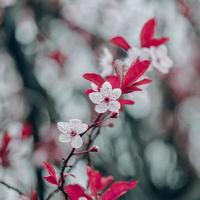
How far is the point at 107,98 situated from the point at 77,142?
158 mm

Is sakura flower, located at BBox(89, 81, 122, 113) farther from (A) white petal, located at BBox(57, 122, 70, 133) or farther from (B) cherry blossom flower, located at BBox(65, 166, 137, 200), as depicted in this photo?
(B) cherry blossom flower, located at BBox(65, 166, 137, 200)

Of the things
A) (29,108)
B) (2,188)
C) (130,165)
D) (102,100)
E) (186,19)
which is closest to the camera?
(102,100)

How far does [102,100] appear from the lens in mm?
1259

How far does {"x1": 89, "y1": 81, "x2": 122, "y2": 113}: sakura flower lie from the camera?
1.25 metres

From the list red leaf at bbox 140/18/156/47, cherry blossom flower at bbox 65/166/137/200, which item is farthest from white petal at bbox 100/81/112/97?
red leaf at bbox 140/18/156/47

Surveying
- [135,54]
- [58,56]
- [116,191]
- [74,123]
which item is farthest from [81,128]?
[58,56]

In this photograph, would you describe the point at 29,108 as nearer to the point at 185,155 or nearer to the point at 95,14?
the point at 95,14

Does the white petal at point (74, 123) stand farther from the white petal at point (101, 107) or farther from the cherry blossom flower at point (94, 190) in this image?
the cherry blossom flower at point (94, 190)

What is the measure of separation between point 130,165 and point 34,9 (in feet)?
5.93

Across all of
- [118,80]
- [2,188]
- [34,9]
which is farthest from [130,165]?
[118,80]

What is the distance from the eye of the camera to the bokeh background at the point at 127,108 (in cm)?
358

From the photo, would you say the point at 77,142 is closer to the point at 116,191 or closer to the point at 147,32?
the point at 116,191

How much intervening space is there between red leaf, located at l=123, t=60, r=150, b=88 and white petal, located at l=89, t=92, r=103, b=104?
3.3 inches

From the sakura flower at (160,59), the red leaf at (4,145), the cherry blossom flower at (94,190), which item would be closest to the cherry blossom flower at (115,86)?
the cherry blossom flower at (94,190)
